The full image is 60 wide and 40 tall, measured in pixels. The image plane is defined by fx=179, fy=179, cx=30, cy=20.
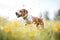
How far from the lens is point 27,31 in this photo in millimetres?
1885

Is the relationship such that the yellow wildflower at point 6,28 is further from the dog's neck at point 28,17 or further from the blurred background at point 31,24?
the dog's neck at point 28,17

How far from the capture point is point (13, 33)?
→ 1.81 metres

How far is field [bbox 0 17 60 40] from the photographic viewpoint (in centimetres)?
179

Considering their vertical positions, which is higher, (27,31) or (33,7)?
(33,7)

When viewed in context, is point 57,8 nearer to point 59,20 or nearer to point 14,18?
point 59,20

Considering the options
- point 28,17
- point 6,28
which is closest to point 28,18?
point 28,17

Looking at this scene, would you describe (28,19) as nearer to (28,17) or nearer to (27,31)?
(28,17)

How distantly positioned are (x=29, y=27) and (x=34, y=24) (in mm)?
70

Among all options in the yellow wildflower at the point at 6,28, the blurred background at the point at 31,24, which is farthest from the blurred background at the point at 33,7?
the yellow wildflower at the point at 6,28

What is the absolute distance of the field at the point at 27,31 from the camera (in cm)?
179

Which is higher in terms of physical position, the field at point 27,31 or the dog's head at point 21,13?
the dog's head at point 21,13

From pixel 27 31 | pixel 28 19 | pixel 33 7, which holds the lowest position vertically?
pixel 27 31

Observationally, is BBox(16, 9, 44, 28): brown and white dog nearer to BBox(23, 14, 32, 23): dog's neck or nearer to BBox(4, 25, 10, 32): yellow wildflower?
BBox(23, 14, 32, 23): dog's neck

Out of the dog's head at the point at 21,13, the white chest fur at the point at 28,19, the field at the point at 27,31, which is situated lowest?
the field at the point at 27,31
